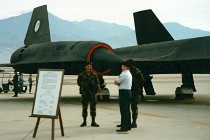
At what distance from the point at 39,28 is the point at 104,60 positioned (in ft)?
23.2

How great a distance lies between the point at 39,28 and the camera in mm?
21750

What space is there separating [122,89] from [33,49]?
10378mm

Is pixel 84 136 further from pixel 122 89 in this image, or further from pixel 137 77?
pixel 137 77

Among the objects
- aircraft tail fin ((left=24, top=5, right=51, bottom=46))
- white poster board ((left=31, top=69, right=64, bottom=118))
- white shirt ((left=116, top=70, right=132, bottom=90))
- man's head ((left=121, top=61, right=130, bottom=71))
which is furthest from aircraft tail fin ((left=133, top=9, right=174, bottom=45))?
white poster board ((left=31, top=69, right=64, bottom=118))

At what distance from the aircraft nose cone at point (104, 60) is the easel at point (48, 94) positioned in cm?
792

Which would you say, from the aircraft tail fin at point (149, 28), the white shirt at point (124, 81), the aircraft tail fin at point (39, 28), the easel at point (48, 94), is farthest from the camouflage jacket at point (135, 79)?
the aircraft tail fin at point (39, 28)

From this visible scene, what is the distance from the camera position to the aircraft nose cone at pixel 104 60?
1620cm

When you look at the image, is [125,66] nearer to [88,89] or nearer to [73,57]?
[88,89]

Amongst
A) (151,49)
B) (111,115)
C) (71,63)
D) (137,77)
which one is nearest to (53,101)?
(137,77)

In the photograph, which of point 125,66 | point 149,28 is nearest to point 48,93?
point 125,66

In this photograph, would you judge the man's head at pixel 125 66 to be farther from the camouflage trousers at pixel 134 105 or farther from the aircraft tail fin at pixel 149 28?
the aircraft tail fin at pixel 149 28

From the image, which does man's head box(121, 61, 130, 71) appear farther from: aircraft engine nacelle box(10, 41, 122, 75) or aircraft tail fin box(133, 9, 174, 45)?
aircraft tail fin box(133, 9, 174, 45)

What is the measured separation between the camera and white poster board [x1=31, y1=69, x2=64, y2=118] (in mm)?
7926

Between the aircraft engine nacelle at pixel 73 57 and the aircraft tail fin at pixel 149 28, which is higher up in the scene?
the aircraft tail fin at pixel 149 28
